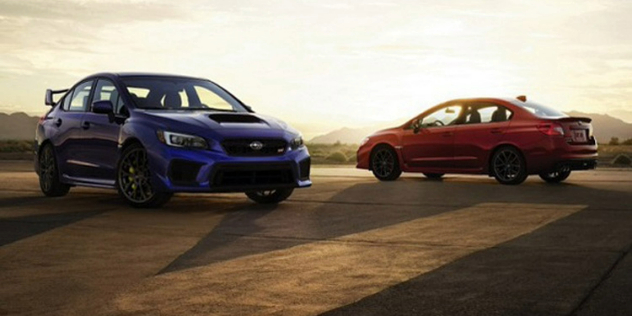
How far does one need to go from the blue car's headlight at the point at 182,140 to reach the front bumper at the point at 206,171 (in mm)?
74

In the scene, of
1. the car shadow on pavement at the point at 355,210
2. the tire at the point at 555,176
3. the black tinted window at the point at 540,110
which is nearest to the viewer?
the car shadow on pavement at the point at 355,210

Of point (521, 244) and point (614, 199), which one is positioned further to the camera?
point (614, 199)

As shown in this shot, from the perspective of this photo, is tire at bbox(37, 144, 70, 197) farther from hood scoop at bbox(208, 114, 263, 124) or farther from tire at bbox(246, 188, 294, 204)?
hood scoop at bbox(208, 114, 263, 124)

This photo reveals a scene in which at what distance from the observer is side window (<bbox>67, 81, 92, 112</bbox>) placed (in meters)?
13.8

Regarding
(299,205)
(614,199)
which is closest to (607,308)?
(299,205)

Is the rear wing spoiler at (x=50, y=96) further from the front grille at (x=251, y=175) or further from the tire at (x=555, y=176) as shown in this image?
the tire at (x=555, y=176)

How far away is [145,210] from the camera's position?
12.0 metres

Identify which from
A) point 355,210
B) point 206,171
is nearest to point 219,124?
point 206,171

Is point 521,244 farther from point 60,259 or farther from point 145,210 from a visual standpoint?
point 145,210

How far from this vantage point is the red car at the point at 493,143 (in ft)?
54.2

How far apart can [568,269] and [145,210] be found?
21.0 feet

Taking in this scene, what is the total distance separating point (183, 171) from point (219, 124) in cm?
79

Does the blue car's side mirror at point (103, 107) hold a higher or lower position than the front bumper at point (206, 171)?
higher

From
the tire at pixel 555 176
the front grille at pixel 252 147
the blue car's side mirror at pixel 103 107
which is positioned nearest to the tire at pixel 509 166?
the tire at pixel 555 176
